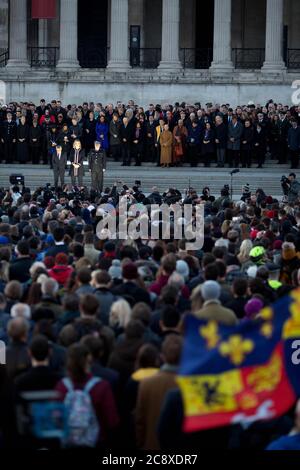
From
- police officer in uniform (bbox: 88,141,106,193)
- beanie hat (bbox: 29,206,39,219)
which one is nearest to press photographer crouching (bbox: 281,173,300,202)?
police officer in uniform (bbox: 88,141,106,193)

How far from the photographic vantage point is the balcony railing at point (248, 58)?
5438 cm

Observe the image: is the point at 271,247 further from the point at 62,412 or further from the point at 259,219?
the point at 62,412

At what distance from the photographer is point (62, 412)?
9992 mm

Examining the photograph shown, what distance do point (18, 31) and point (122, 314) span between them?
40.9 metres

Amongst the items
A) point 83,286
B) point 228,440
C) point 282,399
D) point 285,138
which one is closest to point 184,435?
point 228,440

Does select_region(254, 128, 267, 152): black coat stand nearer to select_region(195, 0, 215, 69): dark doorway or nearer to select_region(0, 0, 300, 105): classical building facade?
select_region(0, 0, 300, 105): classical building facade

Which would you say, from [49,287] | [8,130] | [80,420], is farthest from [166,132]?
[80,420]

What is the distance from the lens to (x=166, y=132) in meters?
41.4

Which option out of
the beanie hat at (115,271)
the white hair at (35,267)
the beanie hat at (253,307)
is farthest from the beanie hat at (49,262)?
the beanie hat at (253,307)

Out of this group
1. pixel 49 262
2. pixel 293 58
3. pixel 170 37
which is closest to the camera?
pixel 49 262

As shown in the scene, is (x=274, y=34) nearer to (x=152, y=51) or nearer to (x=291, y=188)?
(x=152, y=51)

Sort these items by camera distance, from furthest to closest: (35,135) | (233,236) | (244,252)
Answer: (35,135)
(233,236)
(244,252)

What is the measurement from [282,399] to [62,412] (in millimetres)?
1909

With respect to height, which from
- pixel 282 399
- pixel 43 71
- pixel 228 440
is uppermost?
pixel 43 71
